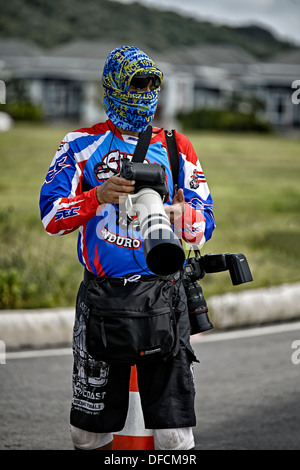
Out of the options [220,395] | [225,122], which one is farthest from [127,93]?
[225,122]

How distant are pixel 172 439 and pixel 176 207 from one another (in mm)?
913

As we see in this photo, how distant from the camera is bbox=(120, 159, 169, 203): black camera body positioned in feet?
8.21

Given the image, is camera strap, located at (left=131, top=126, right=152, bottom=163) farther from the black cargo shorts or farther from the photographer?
the black cargo shorts

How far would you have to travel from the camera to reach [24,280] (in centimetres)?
697

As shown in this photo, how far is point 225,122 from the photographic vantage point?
44.0 metres

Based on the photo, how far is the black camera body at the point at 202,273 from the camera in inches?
118

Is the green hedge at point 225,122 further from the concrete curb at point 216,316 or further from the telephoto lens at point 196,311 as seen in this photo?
the telephoto lens at point 196,311

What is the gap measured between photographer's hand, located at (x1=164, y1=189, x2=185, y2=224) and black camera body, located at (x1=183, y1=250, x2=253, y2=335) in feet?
1.19

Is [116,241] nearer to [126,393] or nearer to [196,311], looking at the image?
[196,311]

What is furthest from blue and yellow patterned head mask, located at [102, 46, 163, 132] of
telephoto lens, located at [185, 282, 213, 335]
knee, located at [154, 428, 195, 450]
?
knee, located at [154, 428, 195, 450]

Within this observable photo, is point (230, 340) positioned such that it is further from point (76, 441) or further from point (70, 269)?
point (76, 441)
